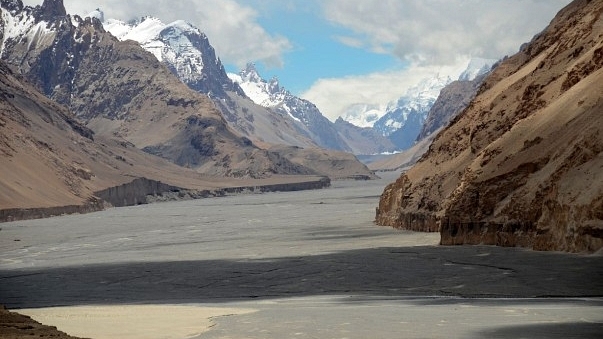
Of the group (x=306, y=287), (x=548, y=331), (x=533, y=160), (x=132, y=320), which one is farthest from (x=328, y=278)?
(x=548, y=331)

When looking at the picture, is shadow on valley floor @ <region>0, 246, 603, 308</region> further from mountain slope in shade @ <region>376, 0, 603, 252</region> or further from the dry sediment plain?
mountain slope in shade @ <region>376, 0, 603, 252</region>

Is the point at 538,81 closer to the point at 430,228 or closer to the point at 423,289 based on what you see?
the point at 430,228

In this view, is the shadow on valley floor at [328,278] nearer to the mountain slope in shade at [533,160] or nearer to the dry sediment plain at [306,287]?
the dry sediment plain at [306,287]

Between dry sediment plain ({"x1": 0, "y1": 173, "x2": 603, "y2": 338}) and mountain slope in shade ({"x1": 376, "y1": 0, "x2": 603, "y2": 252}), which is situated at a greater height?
mountain slope in shade ({"x1": 376, "y1": 0, "x2": 603, "y2": 252})

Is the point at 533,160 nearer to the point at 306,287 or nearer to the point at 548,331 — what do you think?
the point at 306,287

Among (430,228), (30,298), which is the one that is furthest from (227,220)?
(30,298)

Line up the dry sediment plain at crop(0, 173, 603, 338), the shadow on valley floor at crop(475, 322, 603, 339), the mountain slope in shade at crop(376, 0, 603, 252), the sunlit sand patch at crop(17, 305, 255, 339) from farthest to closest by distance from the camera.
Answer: the mountain slope in shade at crop(376, 0, 603, 252), the dry sediment plain at crop(0, 173, 603, 338), the sunlit sand patch at crop(17, 305, 255, 339), the shadow on valley floor at crop(475, 322, 603, 339)

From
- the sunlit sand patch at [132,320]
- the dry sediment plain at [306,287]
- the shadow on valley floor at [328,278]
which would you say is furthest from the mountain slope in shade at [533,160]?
the sunlit sand patch at [132,320]

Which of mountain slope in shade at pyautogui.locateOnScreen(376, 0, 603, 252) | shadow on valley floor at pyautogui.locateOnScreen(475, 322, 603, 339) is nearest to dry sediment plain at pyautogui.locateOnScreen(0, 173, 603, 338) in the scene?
shadow on valley floor at pyautogui.locateOnScreen(475, 322, 603, 339)
